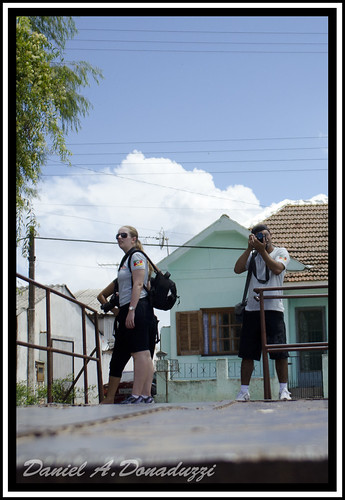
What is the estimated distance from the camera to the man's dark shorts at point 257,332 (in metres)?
6.12

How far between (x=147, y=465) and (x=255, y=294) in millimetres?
4118

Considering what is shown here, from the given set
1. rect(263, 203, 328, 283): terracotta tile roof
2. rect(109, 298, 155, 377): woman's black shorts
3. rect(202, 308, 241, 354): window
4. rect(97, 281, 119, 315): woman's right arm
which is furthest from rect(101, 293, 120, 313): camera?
rect(202, 308, 241, 354): window

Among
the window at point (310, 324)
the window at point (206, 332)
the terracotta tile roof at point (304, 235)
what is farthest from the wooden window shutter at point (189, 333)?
the terracotta tile roof at point (304, 235)

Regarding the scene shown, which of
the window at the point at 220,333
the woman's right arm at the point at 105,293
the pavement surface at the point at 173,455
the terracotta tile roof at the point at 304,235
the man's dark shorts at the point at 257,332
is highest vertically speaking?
the terracotta tile roof at the point at 304,235

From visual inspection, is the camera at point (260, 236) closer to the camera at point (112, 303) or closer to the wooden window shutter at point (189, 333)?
the camera at point (112, 303)

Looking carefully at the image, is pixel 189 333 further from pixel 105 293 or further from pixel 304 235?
pixel 105 293

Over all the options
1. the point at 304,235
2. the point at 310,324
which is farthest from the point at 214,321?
the point at 304,235

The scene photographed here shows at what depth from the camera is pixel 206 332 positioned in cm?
2089

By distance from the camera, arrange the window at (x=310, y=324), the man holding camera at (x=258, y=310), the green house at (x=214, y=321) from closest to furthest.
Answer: the man holding camera at (x=258, y=310) < the green house at (x=214, y=321) < the window at (x=310, y=324)
